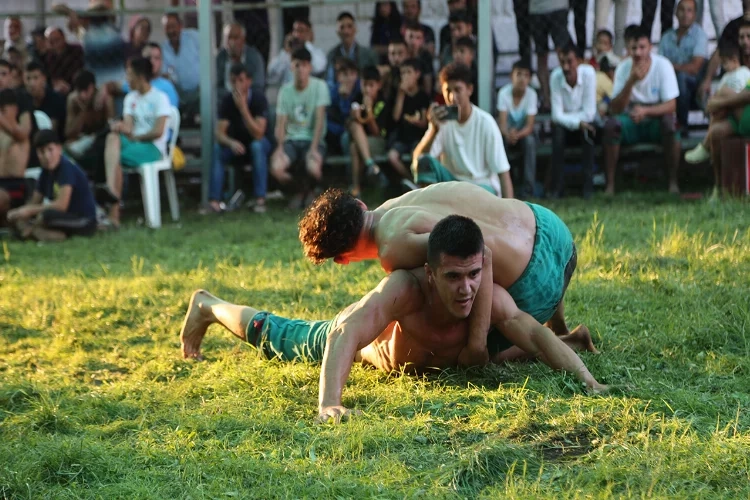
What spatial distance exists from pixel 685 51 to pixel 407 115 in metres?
2.88

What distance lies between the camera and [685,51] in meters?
10.6

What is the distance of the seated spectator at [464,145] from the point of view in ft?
28.0

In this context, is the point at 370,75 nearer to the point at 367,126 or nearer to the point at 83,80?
the point at 367,126

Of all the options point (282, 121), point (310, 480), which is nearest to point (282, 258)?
point (282, 121)

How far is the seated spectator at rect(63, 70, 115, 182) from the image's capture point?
11305mm

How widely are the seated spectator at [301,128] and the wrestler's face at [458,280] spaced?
21.4ft

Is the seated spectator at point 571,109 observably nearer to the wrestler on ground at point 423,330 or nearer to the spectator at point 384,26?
the spectator at point 384,26

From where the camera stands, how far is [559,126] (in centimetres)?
1015

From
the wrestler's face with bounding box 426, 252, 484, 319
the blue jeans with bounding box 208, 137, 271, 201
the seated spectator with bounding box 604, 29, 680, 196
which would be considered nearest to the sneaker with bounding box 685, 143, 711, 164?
the seated spectator with bounding box 604, 29, 680, 196

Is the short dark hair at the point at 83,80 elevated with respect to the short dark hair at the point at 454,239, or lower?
elevated

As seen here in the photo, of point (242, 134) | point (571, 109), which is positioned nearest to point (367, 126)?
point (242, 134)

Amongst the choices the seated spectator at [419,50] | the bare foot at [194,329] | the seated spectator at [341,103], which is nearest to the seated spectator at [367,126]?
the seated spectator at [341,103]

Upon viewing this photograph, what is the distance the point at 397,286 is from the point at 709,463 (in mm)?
1534

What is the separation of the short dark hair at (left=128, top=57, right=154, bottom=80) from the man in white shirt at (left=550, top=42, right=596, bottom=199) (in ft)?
13.4
